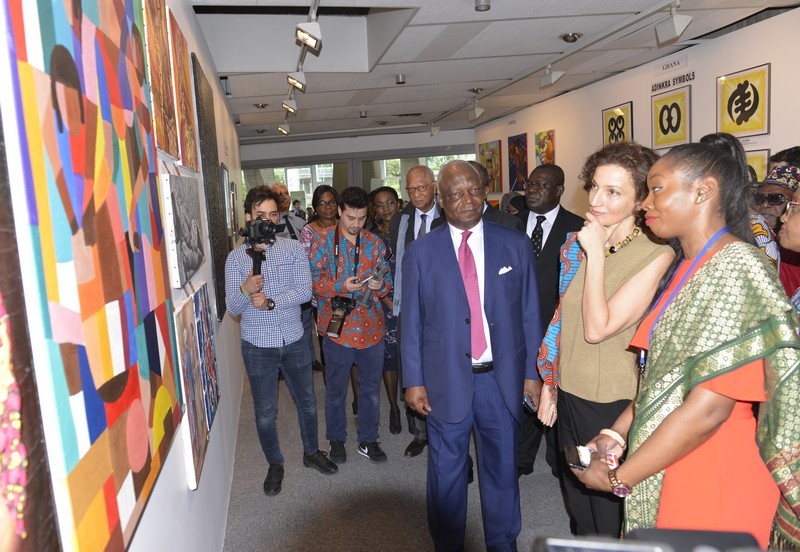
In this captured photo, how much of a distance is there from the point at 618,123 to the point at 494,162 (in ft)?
15.8

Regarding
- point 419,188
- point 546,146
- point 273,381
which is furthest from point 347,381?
point 546,146

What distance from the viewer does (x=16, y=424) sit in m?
0.76

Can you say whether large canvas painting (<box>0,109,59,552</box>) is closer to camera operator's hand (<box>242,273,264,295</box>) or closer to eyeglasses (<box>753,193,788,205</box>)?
camera operator's hand (<box>242,273,264,295</box>)

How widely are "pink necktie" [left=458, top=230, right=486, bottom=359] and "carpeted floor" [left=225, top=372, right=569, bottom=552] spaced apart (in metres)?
1.09

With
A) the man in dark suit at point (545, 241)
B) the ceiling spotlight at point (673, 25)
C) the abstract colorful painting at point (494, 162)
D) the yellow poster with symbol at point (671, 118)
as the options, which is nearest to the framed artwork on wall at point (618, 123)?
the yellow poster with symbol at point (671, 118)

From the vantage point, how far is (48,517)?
84 centimetres

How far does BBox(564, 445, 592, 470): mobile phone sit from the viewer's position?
1704 mm

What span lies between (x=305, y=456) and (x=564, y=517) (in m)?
1.75

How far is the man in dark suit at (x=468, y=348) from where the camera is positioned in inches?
101

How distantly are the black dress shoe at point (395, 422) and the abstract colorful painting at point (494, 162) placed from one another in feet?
26.3

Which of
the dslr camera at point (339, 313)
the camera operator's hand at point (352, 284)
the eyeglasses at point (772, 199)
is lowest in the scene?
the dslr camera at point (339, 313)

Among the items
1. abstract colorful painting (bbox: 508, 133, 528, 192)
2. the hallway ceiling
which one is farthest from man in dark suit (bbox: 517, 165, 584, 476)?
abstract colorful painting (bbox: 508, 133, 528, 192)

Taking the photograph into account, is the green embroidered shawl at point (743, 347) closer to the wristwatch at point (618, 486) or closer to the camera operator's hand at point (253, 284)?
the wristwatch at point (618, 486)

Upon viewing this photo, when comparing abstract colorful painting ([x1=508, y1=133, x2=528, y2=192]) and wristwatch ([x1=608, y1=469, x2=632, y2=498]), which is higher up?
abstract colorful painting ([x1=508, y1=133, x2=528, y2=192])
